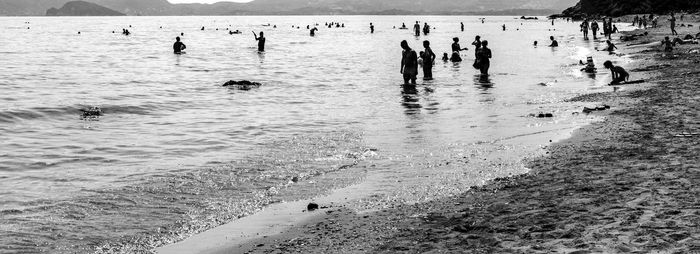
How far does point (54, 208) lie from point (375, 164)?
514 cm

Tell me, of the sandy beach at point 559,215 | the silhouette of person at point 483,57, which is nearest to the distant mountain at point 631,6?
the silhouette of person at point 483,57

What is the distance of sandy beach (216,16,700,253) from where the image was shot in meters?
5.69

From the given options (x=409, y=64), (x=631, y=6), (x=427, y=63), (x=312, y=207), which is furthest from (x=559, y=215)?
(x=631, y=6)

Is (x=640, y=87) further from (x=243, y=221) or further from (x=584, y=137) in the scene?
(x=243, y=221)

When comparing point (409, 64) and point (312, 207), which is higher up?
point (409, 64)

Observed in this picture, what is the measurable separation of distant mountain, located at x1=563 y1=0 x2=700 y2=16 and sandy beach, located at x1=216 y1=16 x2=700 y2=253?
345ft

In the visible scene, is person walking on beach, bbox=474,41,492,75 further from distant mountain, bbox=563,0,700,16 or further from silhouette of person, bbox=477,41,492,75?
distant mountain, bbox=563,0,700,16

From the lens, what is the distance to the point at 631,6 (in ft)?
405

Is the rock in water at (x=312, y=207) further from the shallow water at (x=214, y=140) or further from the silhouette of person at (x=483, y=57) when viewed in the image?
the silhouette of person at (x=483, y=57)

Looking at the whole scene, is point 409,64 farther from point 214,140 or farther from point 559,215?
point 559,215

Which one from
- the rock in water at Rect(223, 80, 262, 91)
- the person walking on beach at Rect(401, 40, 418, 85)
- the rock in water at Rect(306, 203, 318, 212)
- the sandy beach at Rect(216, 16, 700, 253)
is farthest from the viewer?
the rock in water at Rect(223, 80, 262, 91)

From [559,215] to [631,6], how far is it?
131 metres

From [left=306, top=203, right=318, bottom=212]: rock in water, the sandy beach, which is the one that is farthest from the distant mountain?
[left=306, top=203, right=318, bottom=212]: rock in water

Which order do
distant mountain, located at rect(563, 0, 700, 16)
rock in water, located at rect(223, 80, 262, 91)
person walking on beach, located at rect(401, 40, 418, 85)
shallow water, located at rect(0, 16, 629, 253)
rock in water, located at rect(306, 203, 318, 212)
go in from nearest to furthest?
rock in water, located at rect(306, 203, 318, 212) → shallow water, located at rect(0, 16, 629, 253) → person walking on beach, located at rect(401, 40, 418, 85) → rock in water, located at rect(223, 80, 262, 91) → distant mountain, located at rect(563, 0, 700, 16)
